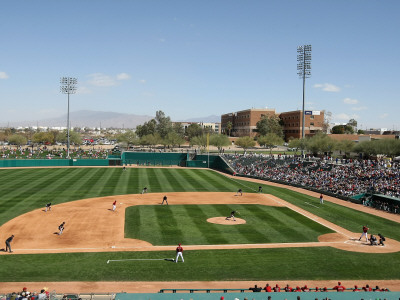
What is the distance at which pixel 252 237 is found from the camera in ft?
85.5

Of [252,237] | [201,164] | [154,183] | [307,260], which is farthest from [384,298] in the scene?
[201,164]

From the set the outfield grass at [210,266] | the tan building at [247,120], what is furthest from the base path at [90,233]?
the tan building at [247,120]

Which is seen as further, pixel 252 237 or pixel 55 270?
pixel 252 237

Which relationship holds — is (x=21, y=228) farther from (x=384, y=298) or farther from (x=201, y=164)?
(x=201, y=164)

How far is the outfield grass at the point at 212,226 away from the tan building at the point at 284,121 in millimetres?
97682

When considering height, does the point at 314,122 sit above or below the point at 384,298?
above

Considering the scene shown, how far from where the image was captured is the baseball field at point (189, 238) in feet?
64.6

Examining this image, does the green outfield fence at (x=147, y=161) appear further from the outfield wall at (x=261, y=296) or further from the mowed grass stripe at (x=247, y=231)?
the outfield wall at (x=261, y=296)

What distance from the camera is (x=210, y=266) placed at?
811 inches

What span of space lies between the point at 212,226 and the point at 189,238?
356 centimetres

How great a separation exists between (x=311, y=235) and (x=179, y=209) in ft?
42.8

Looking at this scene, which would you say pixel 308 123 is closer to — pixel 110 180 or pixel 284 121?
pixel 284 121

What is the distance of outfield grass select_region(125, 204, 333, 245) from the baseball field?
8 cm

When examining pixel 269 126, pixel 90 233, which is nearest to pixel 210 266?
pixel 90 233
